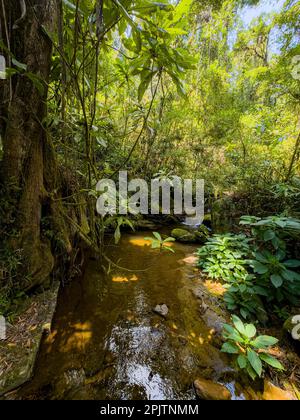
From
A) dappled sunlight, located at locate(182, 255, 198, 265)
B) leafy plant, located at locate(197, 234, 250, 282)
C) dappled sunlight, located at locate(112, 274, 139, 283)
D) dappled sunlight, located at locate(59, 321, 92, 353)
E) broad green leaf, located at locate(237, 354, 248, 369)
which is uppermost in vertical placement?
leafy plant, located at locate(197, 234, 250, 282)

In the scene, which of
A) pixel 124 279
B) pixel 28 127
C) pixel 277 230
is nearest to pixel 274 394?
pixel 277 230

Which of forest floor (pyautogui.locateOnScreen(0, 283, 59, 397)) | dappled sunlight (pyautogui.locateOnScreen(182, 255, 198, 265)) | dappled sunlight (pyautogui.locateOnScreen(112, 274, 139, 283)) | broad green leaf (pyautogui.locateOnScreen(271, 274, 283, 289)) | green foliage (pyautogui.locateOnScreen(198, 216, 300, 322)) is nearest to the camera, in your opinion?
forest floor (pyautogui.locateOnScreen(0, 283, 59, 397))

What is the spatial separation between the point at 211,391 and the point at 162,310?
Answer: 2.64ft

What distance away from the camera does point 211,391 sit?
135 cm

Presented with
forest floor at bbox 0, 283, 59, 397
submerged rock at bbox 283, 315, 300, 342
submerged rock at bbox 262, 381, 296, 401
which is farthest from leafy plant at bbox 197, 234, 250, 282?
forest floor at bbox 0, 283, 59, 397

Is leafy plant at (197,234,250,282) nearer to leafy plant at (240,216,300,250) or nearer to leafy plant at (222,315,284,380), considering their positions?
leafy plant at (240,216,300,250)

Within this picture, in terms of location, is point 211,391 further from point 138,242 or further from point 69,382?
point 138,242

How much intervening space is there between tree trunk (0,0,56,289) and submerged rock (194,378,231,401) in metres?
1.57

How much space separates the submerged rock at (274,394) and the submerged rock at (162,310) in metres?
0.94

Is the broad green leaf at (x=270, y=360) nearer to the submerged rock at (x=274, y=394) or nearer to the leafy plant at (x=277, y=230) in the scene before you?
the submerged rock at (x=274, y=394)

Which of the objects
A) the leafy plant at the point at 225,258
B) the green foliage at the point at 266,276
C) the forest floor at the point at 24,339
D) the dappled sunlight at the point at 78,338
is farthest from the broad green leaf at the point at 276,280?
the forest floor at the point at 24,339

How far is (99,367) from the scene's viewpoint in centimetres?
149

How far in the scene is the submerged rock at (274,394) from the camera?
4.40 feet

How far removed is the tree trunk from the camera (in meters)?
1.52
